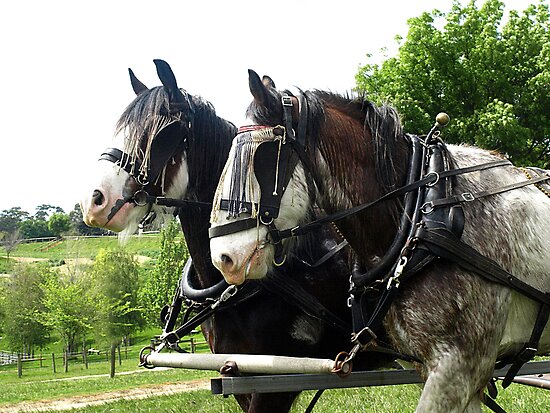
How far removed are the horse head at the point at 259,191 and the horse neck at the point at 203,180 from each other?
109 cm

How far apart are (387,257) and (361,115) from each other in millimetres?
780

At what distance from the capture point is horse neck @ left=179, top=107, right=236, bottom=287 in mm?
4027

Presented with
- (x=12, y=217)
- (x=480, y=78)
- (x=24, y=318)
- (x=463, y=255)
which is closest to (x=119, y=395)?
(x=480, y=78)

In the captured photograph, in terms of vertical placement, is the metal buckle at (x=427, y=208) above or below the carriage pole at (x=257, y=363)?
above

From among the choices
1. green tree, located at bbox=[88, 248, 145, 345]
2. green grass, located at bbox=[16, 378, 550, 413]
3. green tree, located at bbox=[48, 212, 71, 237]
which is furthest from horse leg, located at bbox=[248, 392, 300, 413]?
green tree, located at bbox=[48, 212, 71, 237]

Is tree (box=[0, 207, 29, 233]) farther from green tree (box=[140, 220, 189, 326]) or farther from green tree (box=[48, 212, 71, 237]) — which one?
green tree (box=[140, 220, 189, 326])

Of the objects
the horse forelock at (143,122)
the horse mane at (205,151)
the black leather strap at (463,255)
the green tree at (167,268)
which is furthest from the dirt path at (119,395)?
the black leather strap at (463,255)

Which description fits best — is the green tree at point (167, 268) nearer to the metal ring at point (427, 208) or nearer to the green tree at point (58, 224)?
the metal ring at point (427, 208)

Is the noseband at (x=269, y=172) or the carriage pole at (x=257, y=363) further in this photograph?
the carriage pole at (x=257, y=363)

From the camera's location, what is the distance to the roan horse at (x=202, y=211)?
372 cm

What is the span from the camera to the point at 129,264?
3444 cm

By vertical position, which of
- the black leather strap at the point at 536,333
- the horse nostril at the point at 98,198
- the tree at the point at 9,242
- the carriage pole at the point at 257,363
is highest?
the horse nostril at the point at 98,198

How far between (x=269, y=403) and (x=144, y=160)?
64.4 inches

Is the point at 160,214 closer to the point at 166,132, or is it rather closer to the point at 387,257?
the point at 166,132
